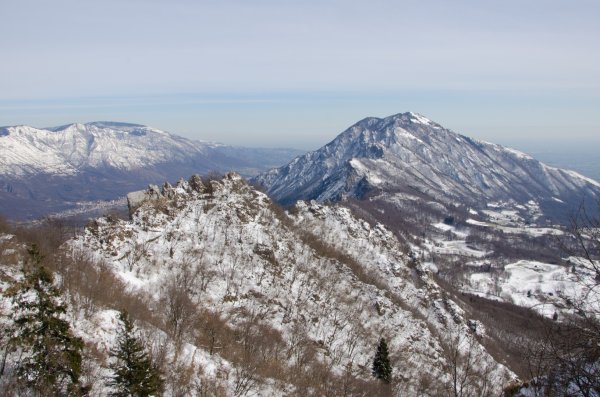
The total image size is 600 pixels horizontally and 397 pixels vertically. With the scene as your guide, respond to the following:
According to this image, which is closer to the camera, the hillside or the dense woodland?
the dense woodland

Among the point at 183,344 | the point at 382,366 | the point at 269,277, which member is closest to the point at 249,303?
the point at 269,277

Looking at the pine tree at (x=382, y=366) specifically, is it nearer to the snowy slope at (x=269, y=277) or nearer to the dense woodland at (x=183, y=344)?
the dense woodland at (x=183, y=344)

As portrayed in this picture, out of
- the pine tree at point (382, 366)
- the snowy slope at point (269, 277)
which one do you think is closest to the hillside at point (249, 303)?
the snowy slope at point (269, 277)

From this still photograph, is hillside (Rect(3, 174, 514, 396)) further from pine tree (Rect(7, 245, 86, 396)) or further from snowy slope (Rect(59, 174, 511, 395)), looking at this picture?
pine tree (Rect(7, 245, 86, 396))

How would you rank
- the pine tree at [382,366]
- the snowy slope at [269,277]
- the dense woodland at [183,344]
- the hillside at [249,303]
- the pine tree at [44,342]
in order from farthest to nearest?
the snowy slope at [269,277] < the pine tree at [382,366] < the hillside at [249,303] < the pine tree at [44,342] < the dense woodland at [183,344]

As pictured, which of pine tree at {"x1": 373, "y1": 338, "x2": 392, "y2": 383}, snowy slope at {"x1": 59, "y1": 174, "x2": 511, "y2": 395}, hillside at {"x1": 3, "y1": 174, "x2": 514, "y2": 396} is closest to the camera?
hillside at {"x1": 3, "y1": 174, "x2": 514, "y2": 396}

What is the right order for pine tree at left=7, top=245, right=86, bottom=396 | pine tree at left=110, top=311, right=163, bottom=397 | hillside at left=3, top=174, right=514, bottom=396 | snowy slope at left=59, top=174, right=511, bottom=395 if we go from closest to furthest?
1. pine tree at left=7, top=245, right=86, bottom=396
2. pine tree at left=110, top=311, right=163, bottom=397
3. hillside at left=3, top=174, right=514, bottom=396
4. snowy slope at left=59, top=174, right=511, bottom=395

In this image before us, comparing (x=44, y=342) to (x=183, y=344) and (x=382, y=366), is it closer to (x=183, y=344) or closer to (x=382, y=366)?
(x=183, y=344)

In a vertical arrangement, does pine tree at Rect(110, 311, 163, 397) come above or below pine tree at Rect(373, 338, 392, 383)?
above

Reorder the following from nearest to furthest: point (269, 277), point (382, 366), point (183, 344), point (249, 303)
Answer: point (183, 344), point (382, 366), point (249, 303), point (269, 277)

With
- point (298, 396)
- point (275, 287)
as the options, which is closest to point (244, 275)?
point (275, 287)

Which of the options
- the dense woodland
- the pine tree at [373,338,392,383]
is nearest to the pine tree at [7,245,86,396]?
the dense woodland
